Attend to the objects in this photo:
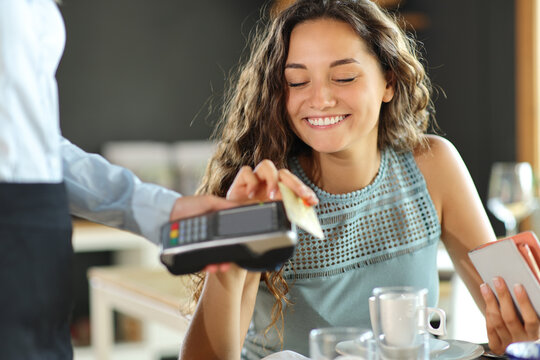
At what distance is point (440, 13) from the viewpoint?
475 cm

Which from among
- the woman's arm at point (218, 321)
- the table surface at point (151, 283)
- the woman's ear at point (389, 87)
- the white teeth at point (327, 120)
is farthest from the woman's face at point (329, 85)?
the table surface at point (151, 283)

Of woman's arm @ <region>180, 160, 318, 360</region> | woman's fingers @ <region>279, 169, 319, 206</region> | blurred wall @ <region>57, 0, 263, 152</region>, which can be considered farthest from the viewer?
blurred wall @ <region>57, 0, 263, 152</region>

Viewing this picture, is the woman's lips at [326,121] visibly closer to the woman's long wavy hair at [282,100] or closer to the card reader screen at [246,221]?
the woman's long wavy hair at [282,100]

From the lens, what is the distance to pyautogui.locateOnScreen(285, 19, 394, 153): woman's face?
153 centimetres

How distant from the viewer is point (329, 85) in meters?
1.54

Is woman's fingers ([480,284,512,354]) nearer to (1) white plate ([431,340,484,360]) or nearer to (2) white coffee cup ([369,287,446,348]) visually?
(1) white plate ([431,340,484,360])

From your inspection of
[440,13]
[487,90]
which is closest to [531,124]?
[487,90]

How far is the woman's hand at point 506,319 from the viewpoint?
124 centimetres

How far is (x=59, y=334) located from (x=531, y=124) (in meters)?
3.70

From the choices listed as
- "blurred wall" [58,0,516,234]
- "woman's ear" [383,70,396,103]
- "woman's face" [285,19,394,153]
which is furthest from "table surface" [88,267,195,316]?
"blurred wall" [58,0,516,234]

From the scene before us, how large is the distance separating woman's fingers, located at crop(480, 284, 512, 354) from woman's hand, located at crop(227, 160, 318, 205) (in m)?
0.41

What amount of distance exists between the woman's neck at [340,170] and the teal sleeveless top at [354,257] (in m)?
0.03

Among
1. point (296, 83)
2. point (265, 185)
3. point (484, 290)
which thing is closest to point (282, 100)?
point (296, 83)

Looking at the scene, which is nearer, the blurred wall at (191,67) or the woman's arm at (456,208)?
the woman's arm at (456,208)
